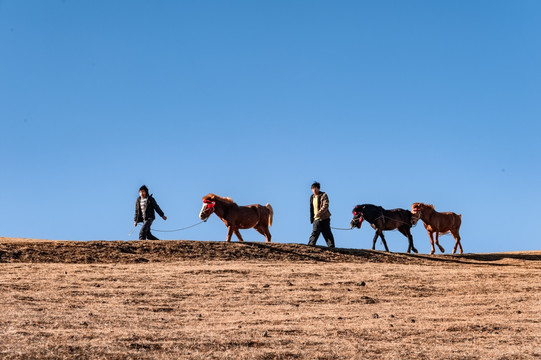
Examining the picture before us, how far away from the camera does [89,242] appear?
20.1 metres

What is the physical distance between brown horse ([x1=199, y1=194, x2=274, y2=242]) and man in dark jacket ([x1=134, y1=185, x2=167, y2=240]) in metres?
1.59

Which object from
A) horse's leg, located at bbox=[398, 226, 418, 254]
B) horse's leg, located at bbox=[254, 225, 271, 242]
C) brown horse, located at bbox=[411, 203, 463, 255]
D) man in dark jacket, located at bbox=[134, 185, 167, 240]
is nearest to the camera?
man in dark jacket, located at bbox=[134, 185, 167, 240]

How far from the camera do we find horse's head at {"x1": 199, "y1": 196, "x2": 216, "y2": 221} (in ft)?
73.9

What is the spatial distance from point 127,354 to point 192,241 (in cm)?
1198

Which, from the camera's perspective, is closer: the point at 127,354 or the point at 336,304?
the point at 127,354

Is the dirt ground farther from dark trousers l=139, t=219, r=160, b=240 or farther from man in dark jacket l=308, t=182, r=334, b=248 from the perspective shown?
dark trousers l=139, t=219, r=160, b=240

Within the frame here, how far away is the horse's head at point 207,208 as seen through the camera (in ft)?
73.9

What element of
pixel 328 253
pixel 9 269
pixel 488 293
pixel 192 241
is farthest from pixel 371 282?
pixel 9 269

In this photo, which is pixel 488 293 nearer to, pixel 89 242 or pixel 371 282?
pixel 371 282

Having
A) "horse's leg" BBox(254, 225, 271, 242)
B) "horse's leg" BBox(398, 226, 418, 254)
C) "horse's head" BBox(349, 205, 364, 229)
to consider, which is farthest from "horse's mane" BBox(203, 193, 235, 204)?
"horse's leg" BBox(398, 226, 418, 254)

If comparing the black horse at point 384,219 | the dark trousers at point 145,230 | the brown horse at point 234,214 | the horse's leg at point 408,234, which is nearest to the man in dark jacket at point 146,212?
the dark trousers at point 145,230

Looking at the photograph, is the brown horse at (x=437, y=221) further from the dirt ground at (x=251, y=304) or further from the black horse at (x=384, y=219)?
the dirt ground at (x=251, y=304)

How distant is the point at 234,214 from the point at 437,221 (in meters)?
8.18

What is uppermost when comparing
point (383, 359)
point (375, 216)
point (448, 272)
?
point (375, 216)
